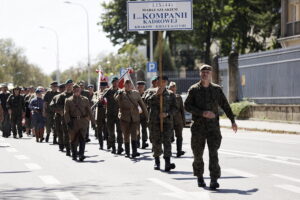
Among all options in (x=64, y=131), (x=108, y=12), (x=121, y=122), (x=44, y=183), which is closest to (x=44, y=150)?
(x=64, y=131)

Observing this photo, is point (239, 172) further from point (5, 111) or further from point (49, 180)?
point (5, 111)

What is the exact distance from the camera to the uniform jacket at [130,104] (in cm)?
1720

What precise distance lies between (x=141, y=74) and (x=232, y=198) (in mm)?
47854

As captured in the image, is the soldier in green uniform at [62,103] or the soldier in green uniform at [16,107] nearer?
the soldier in green uniform at [62,103]

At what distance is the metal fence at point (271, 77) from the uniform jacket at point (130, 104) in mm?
14853

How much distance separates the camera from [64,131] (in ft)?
62.5

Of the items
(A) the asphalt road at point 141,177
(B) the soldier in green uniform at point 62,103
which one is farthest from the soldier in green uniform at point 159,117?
(B) the soldier in green uniform at point 62,103

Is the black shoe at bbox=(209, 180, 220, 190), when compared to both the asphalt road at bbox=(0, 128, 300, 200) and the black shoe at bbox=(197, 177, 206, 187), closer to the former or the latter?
the asphalt road at bbox=(0, 128, 300, 200)

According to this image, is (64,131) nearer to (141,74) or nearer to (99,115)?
(99,115)

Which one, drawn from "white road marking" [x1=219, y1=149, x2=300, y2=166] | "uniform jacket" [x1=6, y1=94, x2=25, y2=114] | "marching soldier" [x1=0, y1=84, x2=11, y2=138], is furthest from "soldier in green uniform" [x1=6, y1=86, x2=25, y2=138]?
"white road marking" [x1=219, y1=149, x2=300, y2=166]

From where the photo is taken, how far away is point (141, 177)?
12969 mm

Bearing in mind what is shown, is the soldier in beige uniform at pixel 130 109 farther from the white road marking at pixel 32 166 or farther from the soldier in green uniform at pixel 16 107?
the soldier in green uniform at pixel 16 107

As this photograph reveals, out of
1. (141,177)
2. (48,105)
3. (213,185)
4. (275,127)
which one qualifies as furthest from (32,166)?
(275,127)

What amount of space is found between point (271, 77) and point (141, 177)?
70.7 ft
